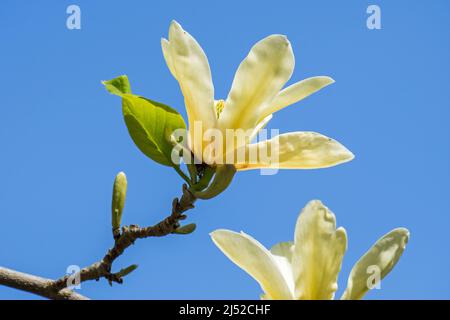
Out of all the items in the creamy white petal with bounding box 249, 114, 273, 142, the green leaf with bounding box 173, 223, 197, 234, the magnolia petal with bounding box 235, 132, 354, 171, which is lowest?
the green leaf with bounding box 173, 223, 197, 234

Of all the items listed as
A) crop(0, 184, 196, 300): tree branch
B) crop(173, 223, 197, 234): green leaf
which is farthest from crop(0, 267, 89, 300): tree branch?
crop(173, 223, 197, 234): green leaf

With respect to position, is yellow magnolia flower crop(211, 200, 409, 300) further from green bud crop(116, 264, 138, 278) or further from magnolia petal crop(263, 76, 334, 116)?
green bud crop(116, 264, 138, 278)

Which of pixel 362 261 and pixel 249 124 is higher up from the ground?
pixel 249 124

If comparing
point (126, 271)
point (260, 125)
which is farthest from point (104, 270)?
point (260, 125)

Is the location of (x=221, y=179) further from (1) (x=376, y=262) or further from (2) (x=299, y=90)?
(1) (x=376, y=262)
